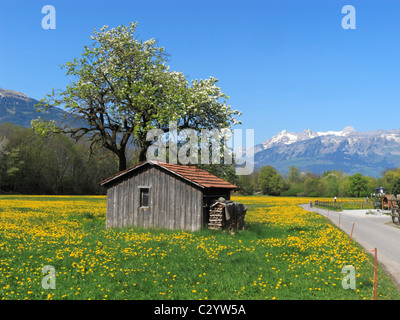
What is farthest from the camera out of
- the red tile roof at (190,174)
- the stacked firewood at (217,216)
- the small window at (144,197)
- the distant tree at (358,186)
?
the distant tree at (358,186)

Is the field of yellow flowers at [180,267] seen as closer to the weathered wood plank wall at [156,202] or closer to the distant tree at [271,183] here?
the weathered wood plank wall at [156,202]

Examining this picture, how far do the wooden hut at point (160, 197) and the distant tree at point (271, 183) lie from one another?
136 metres

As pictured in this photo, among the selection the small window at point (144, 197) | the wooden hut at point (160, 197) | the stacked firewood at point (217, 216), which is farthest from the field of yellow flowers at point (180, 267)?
the small window at point (144, 197)

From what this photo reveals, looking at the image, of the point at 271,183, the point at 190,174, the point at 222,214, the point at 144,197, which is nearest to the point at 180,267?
the point at 222,214

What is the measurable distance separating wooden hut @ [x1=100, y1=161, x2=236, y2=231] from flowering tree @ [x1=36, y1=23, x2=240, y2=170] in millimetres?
5223

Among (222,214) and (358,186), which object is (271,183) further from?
(222,214)

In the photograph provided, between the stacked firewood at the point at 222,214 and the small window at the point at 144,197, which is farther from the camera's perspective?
the small window at the point at 144,197

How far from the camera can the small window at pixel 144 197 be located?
2325 cm

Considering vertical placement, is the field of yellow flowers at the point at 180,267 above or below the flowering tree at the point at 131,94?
below

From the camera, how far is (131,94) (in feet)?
91.8

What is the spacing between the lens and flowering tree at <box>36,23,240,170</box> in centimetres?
2792

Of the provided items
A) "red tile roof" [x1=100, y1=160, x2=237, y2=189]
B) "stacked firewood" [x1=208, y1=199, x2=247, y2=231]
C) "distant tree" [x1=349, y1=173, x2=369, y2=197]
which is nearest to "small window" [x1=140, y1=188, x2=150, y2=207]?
"red tile roof" [x1=100, y1=160, x2=237, y2=189]

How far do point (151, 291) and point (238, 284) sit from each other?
2.72 m

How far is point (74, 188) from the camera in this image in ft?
338
